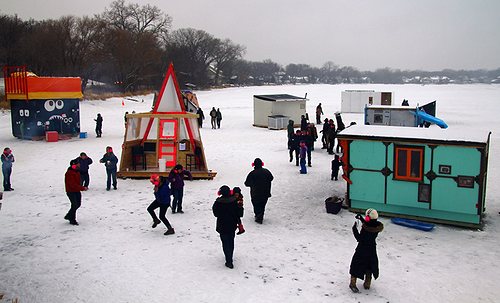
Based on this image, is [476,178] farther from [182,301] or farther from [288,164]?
[288,164]

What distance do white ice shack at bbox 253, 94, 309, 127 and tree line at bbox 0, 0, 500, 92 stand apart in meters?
13.6

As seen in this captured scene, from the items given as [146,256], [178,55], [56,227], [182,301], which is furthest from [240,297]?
[178,55]

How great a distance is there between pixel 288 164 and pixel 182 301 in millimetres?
10650

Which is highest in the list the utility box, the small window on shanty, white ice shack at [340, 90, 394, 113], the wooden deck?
white ice shack at [340, 90, 394, 113]

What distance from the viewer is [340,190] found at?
1271 centimetres

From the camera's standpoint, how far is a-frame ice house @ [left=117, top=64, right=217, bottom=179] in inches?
558

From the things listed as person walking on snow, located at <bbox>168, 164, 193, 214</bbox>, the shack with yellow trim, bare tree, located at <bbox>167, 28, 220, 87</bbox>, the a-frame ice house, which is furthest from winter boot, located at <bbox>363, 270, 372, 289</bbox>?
bare tree, located at <bbox>167, 28, 220, 87</bbox>

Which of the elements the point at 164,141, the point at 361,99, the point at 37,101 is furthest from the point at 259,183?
the point at 361,99

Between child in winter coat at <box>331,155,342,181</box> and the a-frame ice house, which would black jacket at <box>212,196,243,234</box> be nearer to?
the a-frame ice house

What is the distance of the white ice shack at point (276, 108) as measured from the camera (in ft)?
91.3

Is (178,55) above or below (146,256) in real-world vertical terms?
above

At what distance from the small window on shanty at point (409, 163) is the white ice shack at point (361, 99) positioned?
26653 mm

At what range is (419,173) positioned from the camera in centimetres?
974

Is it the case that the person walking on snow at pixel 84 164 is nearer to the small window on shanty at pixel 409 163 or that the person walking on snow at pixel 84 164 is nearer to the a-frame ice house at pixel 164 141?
the a-frame ice house at pixel 164 141
